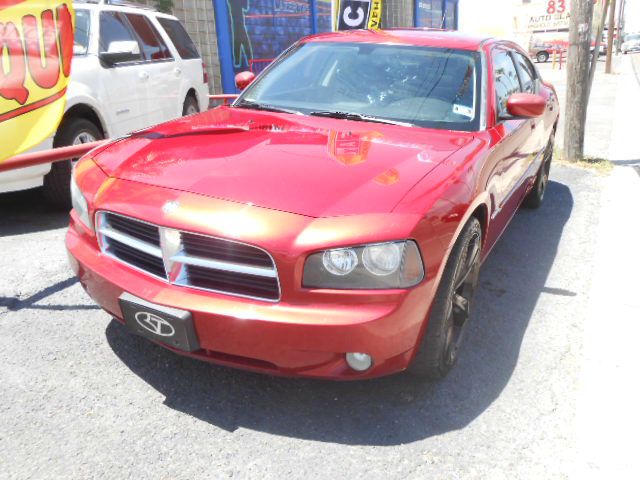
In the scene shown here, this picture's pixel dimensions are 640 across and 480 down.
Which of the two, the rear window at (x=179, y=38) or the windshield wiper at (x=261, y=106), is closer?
the windshield wiper at (x=261, y=106)

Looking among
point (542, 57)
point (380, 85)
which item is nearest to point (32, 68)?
point (380, 85)

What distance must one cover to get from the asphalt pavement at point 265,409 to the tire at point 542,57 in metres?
41.1

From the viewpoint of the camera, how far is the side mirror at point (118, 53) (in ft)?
18.3

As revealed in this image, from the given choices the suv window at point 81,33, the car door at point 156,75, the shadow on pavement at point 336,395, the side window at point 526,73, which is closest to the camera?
the shadow on pavement at point 336,395

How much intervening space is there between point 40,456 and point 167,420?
0.50 m

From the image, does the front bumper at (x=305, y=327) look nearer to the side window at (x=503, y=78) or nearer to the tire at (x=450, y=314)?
the tire at (x=450, y=314)

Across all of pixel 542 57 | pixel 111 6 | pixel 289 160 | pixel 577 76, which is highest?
pixel 111 6

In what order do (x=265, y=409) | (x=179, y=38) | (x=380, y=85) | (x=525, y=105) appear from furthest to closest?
(x=179, y=38) → (x=380, y=85) → (x=525, y=105) → (x=265, y=409)

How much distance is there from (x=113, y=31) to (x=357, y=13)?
158 inches

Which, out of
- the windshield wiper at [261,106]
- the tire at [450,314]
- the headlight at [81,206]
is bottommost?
the tire at [450,314]

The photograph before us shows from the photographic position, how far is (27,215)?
205 inches

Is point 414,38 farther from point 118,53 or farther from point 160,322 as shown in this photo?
point 118,53

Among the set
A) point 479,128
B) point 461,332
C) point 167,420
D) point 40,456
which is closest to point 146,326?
point 167,420

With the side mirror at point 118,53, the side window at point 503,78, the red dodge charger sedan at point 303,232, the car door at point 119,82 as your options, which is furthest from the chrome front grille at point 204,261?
the side mirror at point 118,53
